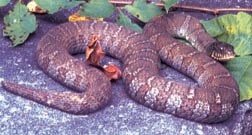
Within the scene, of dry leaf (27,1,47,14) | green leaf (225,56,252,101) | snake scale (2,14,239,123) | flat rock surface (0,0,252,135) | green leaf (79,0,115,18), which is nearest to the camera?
flat rock surface (0,0,252,135)

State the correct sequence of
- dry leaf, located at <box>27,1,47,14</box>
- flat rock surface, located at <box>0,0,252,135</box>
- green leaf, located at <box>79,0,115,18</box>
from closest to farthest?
flat rock surface, located at <box>0,0,252,135</box>
green leaf, located at <box>79,0,115,18</box>
dry leaf, located at <box>27,1,47,14</box>

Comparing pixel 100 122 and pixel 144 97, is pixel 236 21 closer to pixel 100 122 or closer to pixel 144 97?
pixel 144 97

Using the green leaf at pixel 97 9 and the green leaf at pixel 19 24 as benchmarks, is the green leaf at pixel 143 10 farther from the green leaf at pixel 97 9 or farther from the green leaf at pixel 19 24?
the green leaf at pixel 19 24

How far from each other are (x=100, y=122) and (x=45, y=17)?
2.05 metres

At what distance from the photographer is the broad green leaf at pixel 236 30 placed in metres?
5.62

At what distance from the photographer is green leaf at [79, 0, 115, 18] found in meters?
5.75

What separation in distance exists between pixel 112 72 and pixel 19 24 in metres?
1.19

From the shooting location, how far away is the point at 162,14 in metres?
6.37

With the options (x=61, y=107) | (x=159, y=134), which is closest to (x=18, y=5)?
(x=61, y=107)

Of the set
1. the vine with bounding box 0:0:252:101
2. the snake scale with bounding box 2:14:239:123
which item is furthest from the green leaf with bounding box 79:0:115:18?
the snake scale with bounding box 2:14:239:123

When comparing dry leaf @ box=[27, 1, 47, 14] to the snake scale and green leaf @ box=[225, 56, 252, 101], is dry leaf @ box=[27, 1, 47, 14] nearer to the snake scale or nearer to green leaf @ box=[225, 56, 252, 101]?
the snake scale

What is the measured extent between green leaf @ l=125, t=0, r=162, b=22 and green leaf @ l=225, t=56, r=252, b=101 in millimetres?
1129

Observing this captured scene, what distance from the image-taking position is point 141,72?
195 inches

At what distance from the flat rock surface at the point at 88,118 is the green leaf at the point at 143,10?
1.04 m
